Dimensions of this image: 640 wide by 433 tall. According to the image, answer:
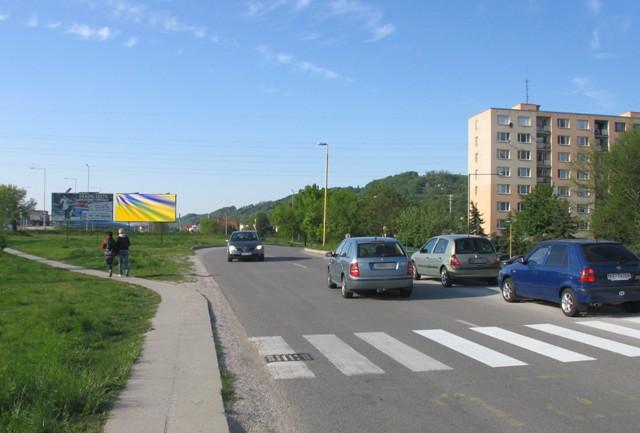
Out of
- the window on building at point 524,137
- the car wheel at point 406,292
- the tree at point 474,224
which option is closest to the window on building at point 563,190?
the window on building at point 524,137

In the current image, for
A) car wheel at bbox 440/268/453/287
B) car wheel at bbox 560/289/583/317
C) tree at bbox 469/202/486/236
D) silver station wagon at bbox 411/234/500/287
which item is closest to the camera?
car wheel at bbox 560/289/583/317

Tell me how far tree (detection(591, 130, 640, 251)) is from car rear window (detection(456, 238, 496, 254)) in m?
35.2

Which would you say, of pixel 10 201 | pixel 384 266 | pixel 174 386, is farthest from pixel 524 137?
pixel 174 386

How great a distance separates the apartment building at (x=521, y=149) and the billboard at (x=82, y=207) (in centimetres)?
5576

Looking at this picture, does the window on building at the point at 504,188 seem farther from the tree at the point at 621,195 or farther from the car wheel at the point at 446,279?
the car wheel at the point at 446,279

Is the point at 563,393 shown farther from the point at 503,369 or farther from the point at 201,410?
the point at 201,410

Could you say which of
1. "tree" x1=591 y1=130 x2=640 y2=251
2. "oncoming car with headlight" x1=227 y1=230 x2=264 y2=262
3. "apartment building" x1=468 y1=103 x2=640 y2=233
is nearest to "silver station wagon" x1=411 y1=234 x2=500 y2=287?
"oncoming car with headlight" x1=227 y1=230 x2=264 y2=262

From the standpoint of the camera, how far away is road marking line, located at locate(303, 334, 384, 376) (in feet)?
25.9

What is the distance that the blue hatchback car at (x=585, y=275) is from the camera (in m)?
11.8

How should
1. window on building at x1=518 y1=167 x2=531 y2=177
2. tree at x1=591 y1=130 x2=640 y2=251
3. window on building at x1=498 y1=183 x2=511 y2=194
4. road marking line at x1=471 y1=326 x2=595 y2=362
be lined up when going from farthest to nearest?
window on building at x1=518 y1=167 x2=531 y2=177 < window on building at x1=498 y1=183 x2=511 y2=194 < tree at x1=591 y1=130 x2=640 y2=251 < road marking line at x1=471 y1=326 x2=595 y2=362

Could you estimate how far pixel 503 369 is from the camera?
25.7ft

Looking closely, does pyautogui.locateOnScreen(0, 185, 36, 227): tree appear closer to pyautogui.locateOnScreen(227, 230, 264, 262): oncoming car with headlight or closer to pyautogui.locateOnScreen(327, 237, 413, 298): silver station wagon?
pyautogui.locateOnScreen(227, 230, 264, 262): oncoming car with headlight

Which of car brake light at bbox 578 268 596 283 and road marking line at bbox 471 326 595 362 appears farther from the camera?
car brake light at bbox 578 268 596 283

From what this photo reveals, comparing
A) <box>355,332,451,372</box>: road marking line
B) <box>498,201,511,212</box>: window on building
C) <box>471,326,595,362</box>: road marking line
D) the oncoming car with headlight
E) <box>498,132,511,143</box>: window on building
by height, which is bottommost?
<box>355,332,451,372</box>: road marking line
